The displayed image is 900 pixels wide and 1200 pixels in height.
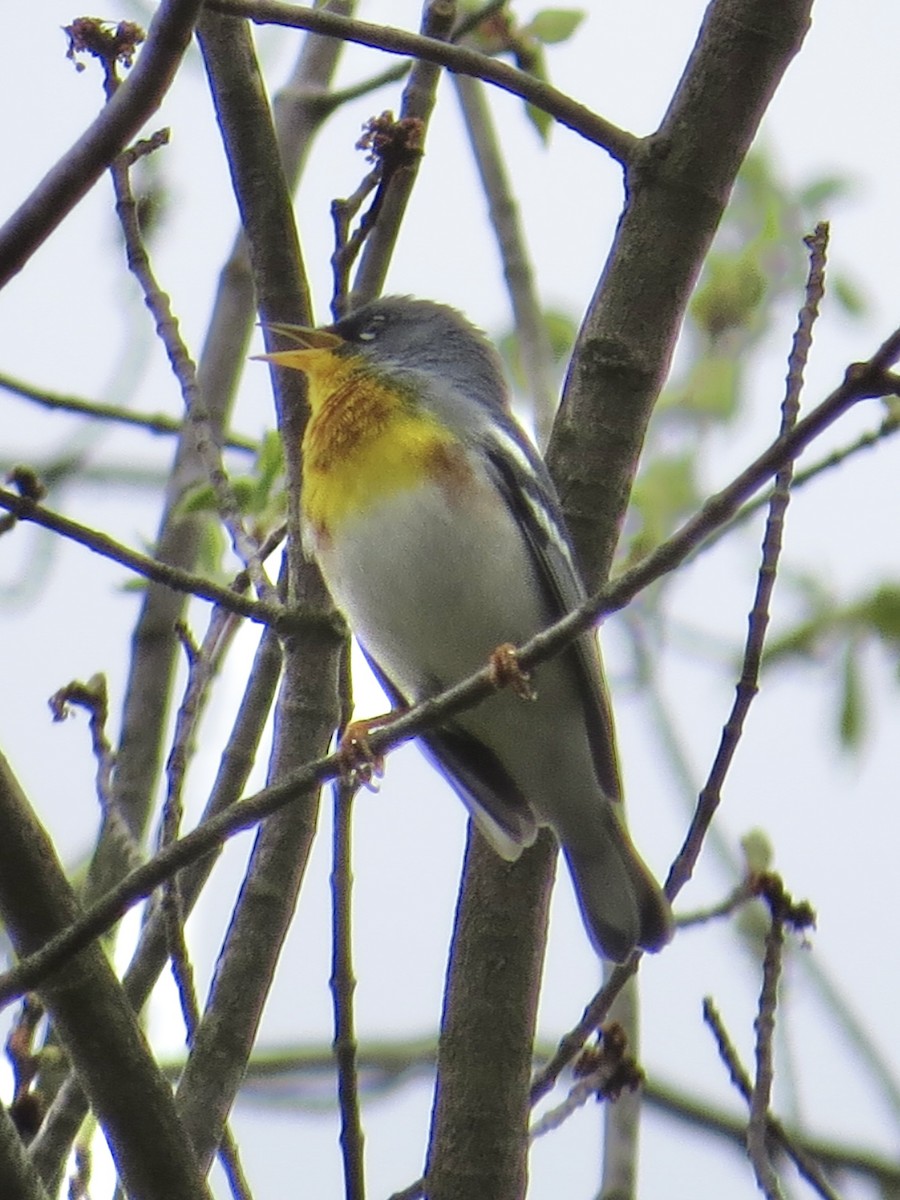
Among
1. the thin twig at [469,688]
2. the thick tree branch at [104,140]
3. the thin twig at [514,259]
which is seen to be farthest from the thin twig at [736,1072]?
the thick tree branch at [104,140]

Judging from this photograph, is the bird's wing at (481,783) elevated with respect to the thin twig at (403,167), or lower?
lower

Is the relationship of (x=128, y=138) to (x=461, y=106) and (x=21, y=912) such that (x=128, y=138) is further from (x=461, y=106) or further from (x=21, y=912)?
(x=461, y=106)

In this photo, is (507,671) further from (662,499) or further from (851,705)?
(662,499)

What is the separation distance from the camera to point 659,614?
5184 millimetres

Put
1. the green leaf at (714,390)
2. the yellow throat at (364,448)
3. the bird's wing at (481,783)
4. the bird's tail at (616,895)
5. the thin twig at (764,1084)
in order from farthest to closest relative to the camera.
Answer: the green leaf at (714,390) < the yellow throat at (364,448) < the bird's tail at (616,895) < the bird's wing at (481,783) < the thin twig at (764,1084)

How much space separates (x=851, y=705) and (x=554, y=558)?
3.40 ft

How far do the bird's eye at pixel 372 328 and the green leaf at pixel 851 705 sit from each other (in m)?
1.65

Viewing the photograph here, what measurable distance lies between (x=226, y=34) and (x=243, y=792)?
1.67 m

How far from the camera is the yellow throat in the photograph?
413 centimetres

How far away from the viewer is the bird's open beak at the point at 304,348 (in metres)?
4.39

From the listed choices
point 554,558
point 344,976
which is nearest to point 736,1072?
point 344,976

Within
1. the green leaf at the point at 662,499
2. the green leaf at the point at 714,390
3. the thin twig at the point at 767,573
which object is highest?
the green leaf at the point at 714,390

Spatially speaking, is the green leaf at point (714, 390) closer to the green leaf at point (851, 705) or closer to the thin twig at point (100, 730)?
the green leaf at point (851, 705)

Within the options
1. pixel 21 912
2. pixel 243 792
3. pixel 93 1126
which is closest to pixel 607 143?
pixel 243 792
